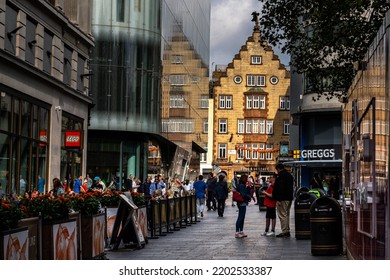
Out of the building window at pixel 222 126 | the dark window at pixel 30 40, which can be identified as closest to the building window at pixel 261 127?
the building window at pixel 222 126

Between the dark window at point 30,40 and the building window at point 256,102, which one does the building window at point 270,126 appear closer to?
the building window at point 256,102

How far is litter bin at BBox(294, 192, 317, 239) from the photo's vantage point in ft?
66.8

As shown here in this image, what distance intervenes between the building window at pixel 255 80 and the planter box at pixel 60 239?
284 ft

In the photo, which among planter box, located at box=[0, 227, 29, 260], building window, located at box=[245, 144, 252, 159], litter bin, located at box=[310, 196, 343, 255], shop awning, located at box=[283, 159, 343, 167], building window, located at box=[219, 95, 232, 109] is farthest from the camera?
building window, located at box=[219, 95, 232, 109]

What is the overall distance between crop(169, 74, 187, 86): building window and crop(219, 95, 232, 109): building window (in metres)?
42.6

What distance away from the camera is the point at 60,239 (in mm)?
11492

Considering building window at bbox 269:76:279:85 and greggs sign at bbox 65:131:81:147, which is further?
building window at bbox 269:76:279:85

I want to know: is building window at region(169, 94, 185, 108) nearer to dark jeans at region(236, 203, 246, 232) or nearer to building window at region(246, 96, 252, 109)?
dark jeans at region(236, 203, 246, 232)

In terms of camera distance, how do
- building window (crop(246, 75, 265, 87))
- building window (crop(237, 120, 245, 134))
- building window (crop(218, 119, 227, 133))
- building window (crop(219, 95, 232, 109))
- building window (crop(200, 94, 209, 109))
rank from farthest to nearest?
building window (crop(237, 120, 245, 134)) < building window (crop(219, 95, 232, 109)) < building window (crop(218, 119, 227, 133)) < building window (crop(246, 75, 265, 87)) < building window (crop(200, 94, 209, 109))

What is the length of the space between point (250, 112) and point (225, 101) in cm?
333

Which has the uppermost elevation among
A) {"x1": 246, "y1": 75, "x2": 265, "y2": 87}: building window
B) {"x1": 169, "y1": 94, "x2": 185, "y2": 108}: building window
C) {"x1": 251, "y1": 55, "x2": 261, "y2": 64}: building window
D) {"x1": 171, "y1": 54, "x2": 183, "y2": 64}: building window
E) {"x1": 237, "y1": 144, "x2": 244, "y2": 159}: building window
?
{"x1": 251, "y1": 55, "x2": 261, "y2": 64}: building window

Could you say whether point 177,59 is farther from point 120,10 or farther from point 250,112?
point 250,112

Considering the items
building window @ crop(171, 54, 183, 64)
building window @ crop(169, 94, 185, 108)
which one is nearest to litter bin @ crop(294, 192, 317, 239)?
building window @ crop(169, 94, 185, 108)

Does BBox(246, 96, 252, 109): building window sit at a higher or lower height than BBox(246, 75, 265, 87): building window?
lower
